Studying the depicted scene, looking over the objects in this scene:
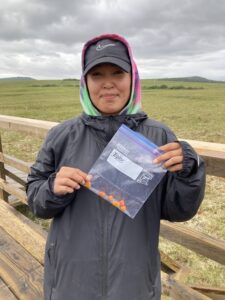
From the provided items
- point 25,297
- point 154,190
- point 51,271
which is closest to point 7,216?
point 25,297

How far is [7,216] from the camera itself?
12.4 feet

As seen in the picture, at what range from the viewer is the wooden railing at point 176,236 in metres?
1.72

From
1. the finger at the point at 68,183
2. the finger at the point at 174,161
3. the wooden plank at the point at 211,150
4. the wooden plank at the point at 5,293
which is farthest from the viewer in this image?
the wooden plank at the point at 5,293

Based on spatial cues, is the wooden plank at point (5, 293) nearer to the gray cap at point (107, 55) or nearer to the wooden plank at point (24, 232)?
the wooden plank at point (24, 232)

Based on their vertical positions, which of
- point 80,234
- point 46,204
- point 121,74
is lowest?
point 80,234

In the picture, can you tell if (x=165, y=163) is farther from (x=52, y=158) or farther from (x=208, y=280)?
(x=208, y=280)

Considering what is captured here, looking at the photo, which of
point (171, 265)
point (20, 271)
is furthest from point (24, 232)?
point (171, 265)

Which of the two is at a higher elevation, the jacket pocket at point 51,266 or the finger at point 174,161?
the finger at point 174,161

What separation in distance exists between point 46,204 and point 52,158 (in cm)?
26

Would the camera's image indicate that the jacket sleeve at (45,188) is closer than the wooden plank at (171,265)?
Yes

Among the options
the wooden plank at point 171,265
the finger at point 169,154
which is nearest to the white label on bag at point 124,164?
the finger at point 169,154

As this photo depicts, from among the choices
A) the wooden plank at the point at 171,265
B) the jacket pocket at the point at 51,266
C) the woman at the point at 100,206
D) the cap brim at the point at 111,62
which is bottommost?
the wooden plank at the point at 171,265

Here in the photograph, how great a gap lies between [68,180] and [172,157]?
473 millimetres

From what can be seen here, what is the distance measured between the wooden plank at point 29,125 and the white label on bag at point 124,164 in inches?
52.4
